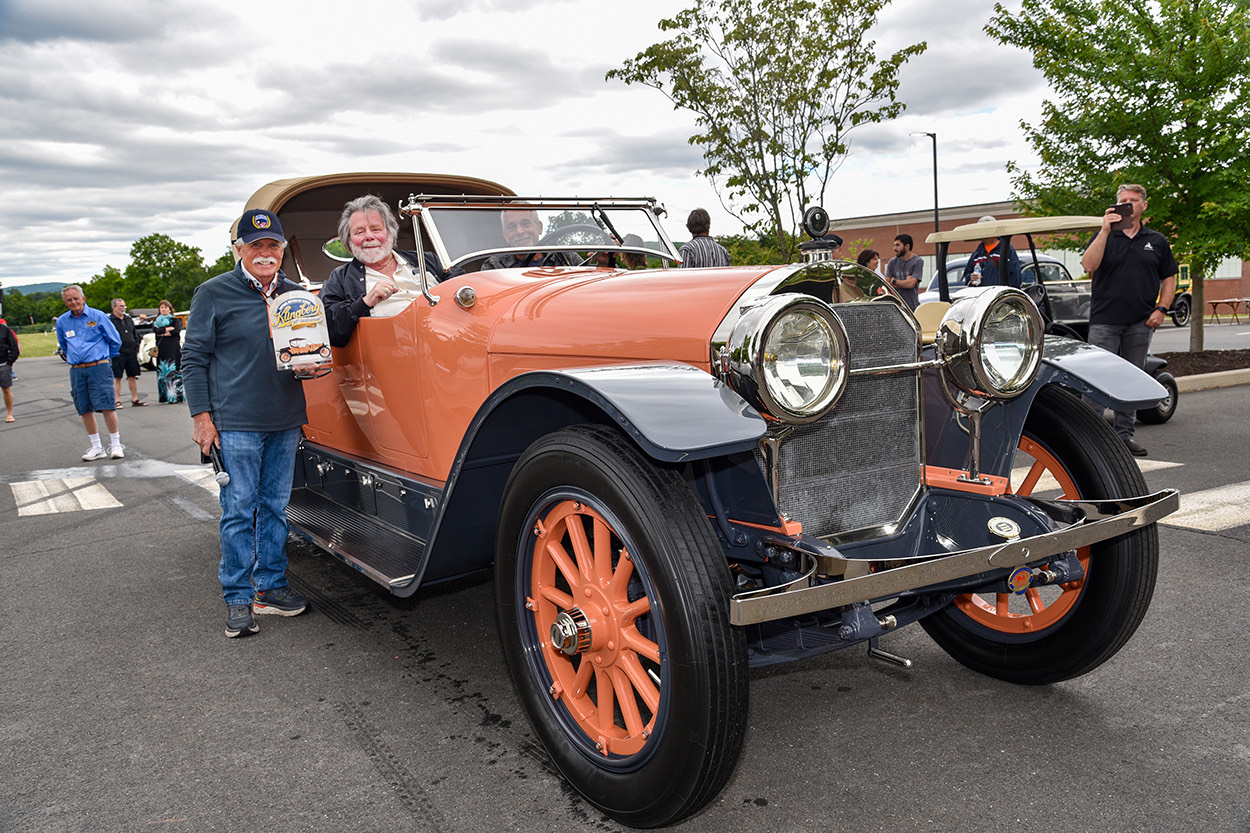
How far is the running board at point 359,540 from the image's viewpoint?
309 cm

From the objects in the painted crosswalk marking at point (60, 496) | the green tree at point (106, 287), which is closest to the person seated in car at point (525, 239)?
the painted crosswalk marking at point (60, 496)

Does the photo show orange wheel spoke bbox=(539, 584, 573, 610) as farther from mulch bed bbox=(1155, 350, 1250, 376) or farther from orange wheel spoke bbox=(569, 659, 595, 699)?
mulch bed bbox=(1155, 350, 1250, 376)

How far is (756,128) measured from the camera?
14109 mm

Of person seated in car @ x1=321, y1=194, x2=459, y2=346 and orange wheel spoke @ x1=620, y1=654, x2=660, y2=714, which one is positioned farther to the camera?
person seated in car @ x1=321, y1=194, x2=459, y2=346

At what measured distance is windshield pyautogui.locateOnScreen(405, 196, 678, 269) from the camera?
11.8 feet

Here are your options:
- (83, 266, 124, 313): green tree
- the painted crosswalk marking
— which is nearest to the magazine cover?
the painted crosswalk marking

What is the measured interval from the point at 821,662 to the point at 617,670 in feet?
4.07

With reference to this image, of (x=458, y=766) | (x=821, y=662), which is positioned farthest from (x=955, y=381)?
(x=458, y=766)

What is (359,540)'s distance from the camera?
3.56m

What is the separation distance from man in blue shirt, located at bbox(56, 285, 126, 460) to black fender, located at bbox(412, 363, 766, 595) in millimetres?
7486

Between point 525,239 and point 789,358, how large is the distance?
1.95m

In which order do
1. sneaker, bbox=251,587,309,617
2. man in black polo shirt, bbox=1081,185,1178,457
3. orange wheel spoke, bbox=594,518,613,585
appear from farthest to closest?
man in black polo shirt, bbox=1081,185,1178,457 → sneaker, bbox=251,587,309,617 → orange wheel spoke, bbox=594,518,613,585

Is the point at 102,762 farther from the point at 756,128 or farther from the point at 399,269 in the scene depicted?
the point at 756,128

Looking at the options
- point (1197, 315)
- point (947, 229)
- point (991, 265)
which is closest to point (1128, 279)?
point (991, 265)
